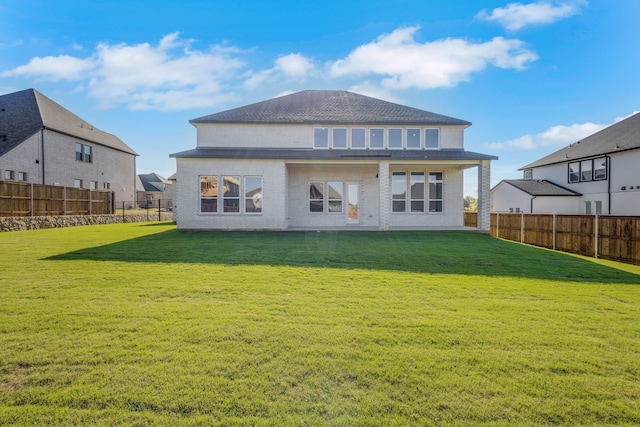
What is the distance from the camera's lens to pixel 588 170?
981 inches

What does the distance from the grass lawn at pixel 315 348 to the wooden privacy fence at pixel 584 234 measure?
3.23 m

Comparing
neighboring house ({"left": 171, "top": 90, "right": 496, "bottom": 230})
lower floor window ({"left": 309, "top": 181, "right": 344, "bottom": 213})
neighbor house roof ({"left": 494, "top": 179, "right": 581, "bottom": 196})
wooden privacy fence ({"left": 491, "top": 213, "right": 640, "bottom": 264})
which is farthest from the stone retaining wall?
neighbor house roof ({"left": 494, "top": 179, "right": 581, "bottom": 196})

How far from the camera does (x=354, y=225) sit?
1777 centimetres

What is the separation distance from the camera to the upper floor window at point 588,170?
23.6m

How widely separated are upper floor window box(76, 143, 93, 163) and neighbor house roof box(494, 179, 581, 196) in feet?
128

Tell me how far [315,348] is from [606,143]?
30.7 metres

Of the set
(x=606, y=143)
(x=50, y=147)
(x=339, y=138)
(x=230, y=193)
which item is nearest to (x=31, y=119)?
(x=50, y=147)

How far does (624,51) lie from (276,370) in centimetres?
2264

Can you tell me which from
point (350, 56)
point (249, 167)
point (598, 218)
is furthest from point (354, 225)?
point (598, 218)

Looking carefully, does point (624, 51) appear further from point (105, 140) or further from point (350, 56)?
point (105, 140)

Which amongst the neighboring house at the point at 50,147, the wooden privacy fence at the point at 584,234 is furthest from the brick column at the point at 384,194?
the neighboring house at the point at 50,147

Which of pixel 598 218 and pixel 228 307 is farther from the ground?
pixel 598 218

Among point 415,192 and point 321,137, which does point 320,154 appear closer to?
point 321,137

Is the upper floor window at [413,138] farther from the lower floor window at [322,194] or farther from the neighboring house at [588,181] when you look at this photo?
the neighboring house at [588,181]
